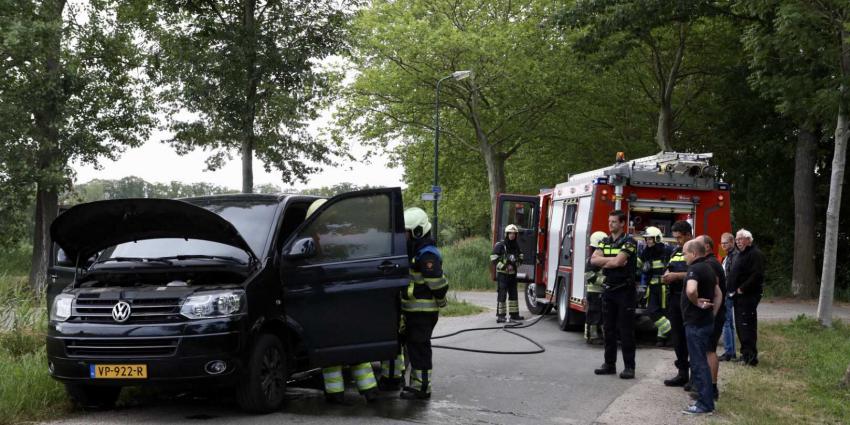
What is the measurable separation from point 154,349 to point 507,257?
8.64 meters

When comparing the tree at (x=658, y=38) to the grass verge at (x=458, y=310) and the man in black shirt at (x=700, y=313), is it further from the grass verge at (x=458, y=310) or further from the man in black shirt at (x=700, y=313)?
the man in black shirt at (x=700, y=313)

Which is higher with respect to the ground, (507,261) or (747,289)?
(747,289)

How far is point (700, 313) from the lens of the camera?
292 inches

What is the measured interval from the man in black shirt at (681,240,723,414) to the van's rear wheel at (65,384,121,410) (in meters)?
5.12

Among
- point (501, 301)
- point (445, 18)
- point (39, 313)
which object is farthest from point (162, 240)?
point (445, 18)

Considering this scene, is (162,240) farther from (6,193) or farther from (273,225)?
(6,193)

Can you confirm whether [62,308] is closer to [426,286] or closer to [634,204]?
[426,286]

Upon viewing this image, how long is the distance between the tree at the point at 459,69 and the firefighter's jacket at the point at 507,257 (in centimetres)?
1325

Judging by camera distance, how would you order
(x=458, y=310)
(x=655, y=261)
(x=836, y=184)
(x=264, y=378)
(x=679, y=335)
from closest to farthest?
(x=264, y=378)
(x=679, y=335)
(x=655, y=261)
(x=836, y=184)
(x=458, y=310)

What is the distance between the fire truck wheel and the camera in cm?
1517

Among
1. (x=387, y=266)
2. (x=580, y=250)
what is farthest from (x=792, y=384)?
(x=387, y=266)

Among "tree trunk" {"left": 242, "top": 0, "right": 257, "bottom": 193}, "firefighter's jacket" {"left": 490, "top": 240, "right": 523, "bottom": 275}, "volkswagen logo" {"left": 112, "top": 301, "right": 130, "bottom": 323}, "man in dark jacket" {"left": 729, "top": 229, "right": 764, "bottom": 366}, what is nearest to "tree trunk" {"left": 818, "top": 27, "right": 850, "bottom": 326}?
"man in dark jacket" {"left": 729, "top": 229, "right": 764, "bottom": 366}

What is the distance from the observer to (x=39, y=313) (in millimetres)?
8578

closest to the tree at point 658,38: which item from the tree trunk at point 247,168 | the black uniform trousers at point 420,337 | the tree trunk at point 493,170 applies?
the tree trunk at point 493,170
